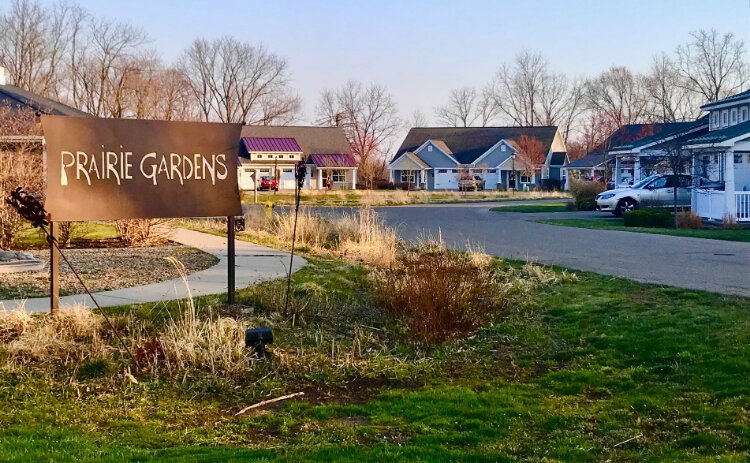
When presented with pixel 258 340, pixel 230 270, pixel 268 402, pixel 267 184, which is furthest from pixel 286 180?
pixel 268 402

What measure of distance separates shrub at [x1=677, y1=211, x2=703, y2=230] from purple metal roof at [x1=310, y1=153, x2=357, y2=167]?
1853 inches

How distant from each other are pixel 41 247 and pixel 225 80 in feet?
234

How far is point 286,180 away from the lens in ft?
228

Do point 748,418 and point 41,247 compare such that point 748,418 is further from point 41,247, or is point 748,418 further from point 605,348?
point 41,247

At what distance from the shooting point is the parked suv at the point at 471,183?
6589 centimetres

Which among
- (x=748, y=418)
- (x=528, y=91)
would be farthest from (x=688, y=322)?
(x=528, y=91)

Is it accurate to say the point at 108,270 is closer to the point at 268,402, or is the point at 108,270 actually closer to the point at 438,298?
the point at 438,298

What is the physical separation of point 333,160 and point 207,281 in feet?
195

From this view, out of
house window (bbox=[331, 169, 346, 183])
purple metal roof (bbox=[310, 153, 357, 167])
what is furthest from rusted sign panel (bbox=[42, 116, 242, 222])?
house window (bbox=[331, 169, 346, 183])

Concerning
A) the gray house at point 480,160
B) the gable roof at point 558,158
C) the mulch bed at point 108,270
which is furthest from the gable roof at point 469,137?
the mulch bed at point 108,270

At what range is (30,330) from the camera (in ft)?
25.6

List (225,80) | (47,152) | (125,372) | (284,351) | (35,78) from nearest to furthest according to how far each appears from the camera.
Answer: (125,372) < (284,351) < (47,152) < (35,78) < (225,80)

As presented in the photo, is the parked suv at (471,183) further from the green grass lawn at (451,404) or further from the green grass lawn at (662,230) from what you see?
the green grass lawn at (451,404)

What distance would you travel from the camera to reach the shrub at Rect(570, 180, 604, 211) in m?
34.1
